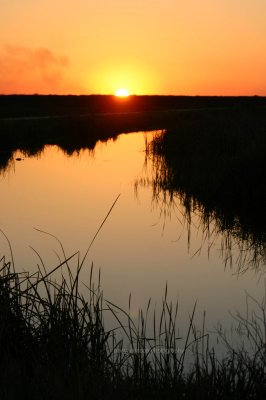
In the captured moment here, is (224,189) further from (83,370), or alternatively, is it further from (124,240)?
(83,370)

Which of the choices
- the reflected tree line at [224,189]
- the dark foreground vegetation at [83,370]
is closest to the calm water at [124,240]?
the reflected tree line at [224,189]

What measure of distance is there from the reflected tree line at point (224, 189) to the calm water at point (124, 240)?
0.23 m

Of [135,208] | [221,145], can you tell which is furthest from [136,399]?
[221,145]

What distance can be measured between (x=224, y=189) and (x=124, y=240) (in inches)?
96.0

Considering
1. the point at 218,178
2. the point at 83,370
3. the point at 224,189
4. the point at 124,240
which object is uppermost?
the point at 218,178

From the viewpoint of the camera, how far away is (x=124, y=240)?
29.3 ft

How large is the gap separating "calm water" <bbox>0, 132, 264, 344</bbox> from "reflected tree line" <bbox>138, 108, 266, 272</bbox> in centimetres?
23

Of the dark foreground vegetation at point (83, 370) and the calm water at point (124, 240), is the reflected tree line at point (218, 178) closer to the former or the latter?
the calm water at point (124, 240)

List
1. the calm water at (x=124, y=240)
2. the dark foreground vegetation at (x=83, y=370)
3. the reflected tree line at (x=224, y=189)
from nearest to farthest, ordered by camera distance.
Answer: the dark foreground vegetation at (x=83, y=370)
the calm water at (x=124, y=240)
the reflected tree line at (x=224, y=189)

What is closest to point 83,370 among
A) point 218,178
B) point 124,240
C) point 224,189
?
point 124,240

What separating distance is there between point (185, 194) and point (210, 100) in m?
94.1

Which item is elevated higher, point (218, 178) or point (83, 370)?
point (218, 178)

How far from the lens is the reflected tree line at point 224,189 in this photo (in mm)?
8641

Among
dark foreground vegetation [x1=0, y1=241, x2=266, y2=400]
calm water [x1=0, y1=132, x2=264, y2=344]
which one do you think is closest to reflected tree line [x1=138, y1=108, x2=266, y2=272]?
calm water [x1=0, y1=132, x2=264, y2=344]
